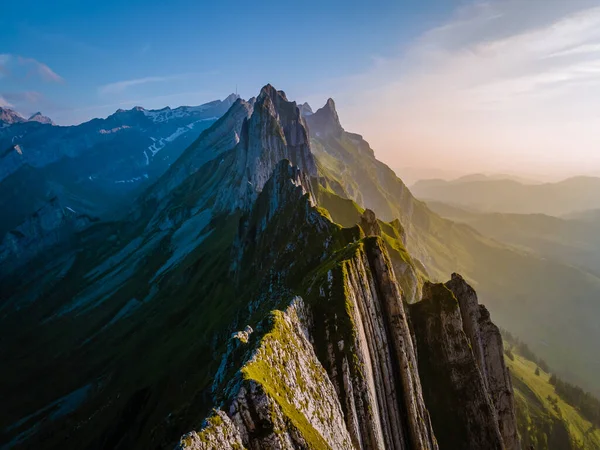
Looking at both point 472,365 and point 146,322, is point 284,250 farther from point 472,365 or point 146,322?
point 146,322

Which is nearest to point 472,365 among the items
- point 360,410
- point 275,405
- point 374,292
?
point 374,292

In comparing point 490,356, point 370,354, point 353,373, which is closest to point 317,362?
point 353,373

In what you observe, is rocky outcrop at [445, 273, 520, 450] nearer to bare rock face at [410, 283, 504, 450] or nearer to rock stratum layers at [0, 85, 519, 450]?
rock stratum layers at [0, 85, 519, 450]

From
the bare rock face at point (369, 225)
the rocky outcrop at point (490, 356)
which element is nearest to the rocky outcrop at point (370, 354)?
Result: the rocky outcrop at point (490, 356)

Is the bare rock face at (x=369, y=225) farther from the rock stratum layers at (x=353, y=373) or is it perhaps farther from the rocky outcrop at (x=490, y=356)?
the rocky outcrop at (x=490, y=356)

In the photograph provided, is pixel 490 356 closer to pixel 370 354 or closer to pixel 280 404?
pixel 370 354

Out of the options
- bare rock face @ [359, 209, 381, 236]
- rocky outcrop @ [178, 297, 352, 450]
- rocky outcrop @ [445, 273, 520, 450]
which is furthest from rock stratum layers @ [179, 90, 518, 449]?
bare rock face @ [359, 209, 381, 236]
